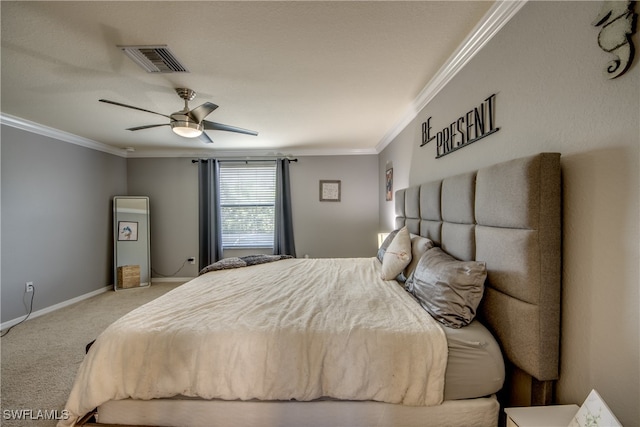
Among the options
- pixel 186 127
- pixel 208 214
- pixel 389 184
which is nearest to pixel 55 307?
pixel 208 214

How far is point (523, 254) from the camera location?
1.06 m

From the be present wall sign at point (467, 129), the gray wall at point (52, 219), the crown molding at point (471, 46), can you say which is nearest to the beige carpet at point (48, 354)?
the gray wall at point (52, 219)

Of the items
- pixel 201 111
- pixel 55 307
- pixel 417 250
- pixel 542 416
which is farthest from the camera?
pixel 55 307

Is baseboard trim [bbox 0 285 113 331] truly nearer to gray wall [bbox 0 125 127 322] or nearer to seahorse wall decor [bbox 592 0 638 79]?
gray wall [bbox 0 125 127 322]

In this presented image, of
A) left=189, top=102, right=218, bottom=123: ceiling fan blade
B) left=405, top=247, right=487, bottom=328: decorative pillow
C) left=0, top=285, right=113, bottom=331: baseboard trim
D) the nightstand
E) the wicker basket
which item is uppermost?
left=189, top=102, right=218, bottom=123: ceiling fan blade

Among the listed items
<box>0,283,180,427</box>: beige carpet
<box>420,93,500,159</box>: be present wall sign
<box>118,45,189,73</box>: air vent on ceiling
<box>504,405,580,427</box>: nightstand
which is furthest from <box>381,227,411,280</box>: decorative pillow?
<box>0,283,180,427</box>: beige carpet

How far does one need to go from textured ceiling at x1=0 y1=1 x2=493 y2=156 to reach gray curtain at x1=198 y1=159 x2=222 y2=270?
147cm

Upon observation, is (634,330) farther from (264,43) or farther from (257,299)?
(264,43)

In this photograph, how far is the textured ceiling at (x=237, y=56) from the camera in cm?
137

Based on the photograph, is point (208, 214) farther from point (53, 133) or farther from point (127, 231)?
point (53, 133)

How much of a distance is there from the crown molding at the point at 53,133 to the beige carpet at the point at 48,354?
2324 mm

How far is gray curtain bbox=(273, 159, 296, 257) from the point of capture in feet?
14.5

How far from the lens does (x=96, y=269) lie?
3.95 meters

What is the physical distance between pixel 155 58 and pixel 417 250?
7.79 feet
